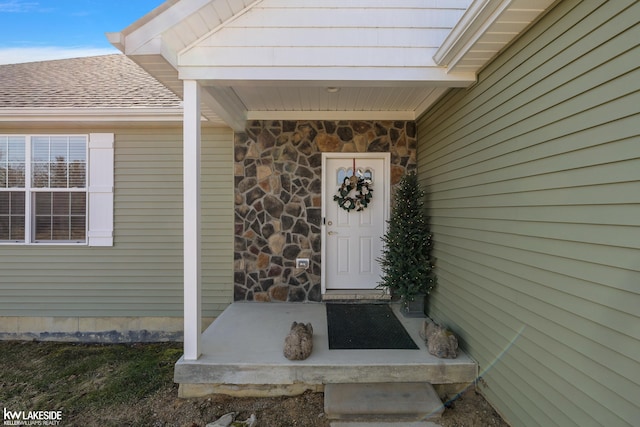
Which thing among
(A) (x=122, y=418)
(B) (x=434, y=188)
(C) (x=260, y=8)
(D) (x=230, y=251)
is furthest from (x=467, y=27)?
(A) (x=122, y=418)

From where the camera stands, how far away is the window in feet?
15.2

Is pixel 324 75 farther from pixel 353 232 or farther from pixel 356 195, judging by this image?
pixel 353 232

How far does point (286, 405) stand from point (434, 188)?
9.02 ft

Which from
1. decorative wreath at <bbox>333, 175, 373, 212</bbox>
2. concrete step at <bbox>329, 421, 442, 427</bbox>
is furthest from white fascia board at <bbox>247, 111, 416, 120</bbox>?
concrete step at <bbox>329, 421, 442, 427</bbox>

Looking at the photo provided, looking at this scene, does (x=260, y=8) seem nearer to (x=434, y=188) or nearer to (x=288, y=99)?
(x=288, y=99)

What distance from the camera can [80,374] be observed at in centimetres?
371

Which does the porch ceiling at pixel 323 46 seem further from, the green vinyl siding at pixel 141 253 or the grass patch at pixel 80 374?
Answer: the grass patch at pixel 80 374

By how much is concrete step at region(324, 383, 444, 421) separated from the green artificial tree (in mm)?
1306

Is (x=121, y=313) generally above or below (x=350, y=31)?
below

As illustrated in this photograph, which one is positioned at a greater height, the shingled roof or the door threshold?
the shingled roof

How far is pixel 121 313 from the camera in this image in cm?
476

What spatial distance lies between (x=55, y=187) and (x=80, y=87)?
1477 millimetres

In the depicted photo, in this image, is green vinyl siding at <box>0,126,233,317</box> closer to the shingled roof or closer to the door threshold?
the shingled roof

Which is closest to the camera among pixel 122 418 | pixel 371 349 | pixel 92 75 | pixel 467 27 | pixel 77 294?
pixel 467 27
